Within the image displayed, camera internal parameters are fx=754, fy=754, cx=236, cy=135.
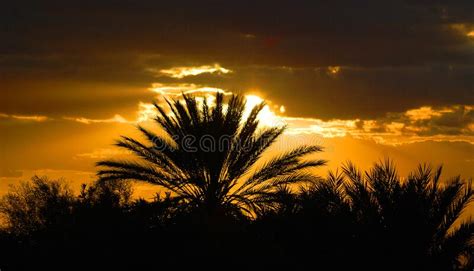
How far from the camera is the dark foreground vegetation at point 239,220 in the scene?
1558 centimetres

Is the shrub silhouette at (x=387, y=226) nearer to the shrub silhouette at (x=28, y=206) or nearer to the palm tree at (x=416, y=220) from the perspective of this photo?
the palm tree at (x=416, y=220)

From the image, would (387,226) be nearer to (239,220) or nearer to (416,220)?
(416,220)

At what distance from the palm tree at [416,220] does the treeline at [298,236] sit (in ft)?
0.07

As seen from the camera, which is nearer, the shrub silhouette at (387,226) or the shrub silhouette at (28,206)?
the shrub silhouette at (387,226)

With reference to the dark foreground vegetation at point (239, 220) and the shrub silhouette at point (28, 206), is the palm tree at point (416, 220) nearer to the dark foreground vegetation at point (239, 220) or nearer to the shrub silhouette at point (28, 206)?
the dark foreground vegetation at point (239, 220)

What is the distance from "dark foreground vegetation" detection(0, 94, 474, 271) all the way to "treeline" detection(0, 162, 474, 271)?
0.08 feet

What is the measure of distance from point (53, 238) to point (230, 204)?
6317mm

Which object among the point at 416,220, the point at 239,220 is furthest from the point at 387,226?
the point at 239,220

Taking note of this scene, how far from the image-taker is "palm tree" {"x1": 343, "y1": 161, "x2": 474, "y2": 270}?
605 inches

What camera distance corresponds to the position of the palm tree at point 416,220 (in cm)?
1538

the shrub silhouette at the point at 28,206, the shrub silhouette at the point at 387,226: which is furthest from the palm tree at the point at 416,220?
the shrub silhouette at the point at 28,206

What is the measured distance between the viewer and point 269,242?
16.8 meters

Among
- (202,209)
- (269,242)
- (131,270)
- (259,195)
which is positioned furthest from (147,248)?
(259,195)

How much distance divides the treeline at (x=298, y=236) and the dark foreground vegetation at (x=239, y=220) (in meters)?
0.03
